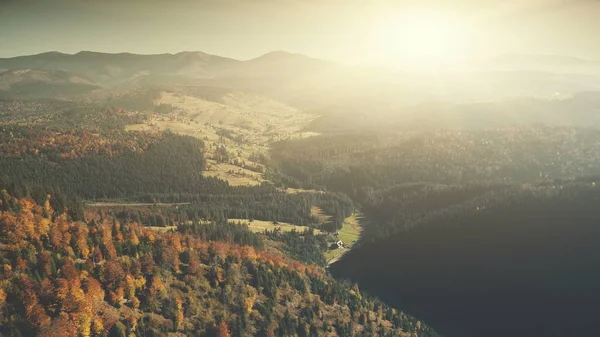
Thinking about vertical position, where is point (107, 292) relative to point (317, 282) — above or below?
above

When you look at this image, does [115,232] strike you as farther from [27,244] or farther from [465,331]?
[465,331]

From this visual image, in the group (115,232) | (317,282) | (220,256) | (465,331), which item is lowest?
(465,331)

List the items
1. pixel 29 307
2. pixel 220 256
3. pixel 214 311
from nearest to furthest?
pixel 29 307, pixel 214 311, pixel 220 256

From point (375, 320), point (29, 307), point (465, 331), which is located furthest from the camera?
point (465, 331)

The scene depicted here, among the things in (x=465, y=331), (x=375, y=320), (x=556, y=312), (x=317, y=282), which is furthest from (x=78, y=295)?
(x=556, y=312)

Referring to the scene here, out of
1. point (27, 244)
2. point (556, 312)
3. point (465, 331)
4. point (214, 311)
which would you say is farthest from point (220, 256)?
point (556, 312)

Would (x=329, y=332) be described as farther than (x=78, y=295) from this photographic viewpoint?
Yes
